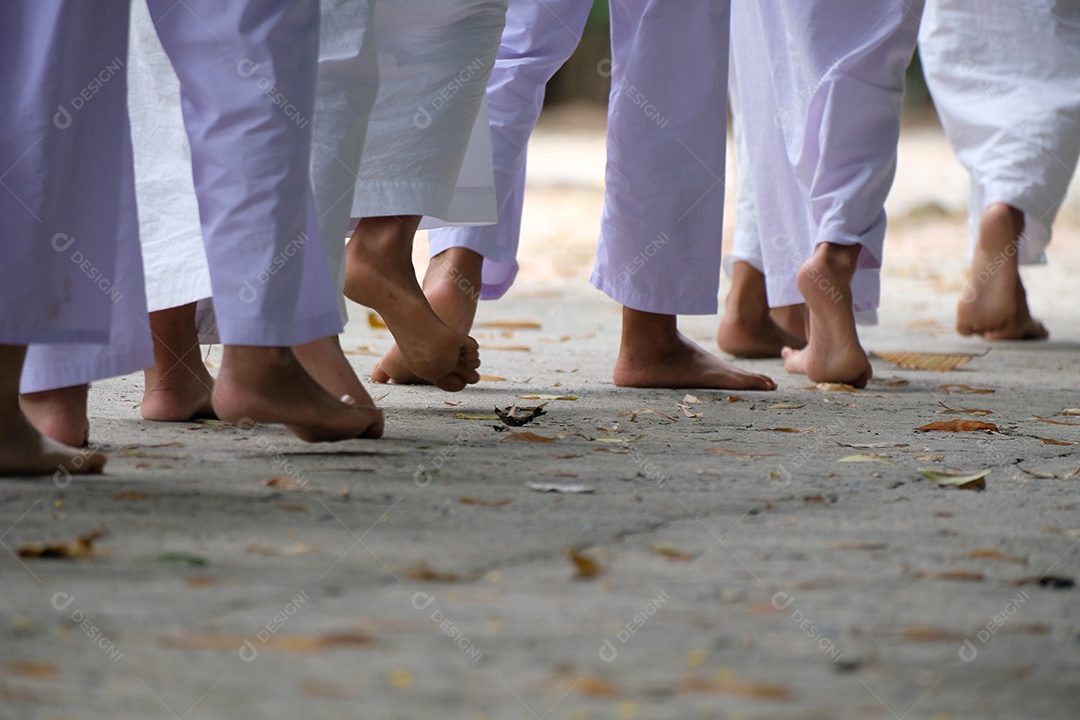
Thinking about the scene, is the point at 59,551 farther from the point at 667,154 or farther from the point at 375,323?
the point at 375,323

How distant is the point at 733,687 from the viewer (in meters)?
1.10

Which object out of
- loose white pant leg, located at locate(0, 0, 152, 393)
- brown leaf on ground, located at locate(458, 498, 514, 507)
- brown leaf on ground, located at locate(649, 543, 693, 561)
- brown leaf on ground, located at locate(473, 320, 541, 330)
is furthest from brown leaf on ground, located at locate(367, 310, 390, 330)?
brown leaf on ground, located at locate(649, 543, 693, 561)

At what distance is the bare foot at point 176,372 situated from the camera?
2.29m

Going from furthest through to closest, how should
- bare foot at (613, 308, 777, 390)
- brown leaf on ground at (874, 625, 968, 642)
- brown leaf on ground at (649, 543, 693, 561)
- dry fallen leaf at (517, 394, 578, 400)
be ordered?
bare foot at (613, 308, 777, 390)
dry fallen leaf at (517, 394, 578, 400)
brown leaf on ground at (649, 543, 693, 561)
brown leaf on ground at (874, 625, 968, 642)

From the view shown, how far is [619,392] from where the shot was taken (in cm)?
285

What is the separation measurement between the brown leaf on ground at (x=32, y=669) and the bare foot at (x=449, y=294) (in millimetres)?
1666

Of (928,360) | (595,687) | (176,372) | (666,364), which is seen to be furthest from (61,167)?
(928,360)

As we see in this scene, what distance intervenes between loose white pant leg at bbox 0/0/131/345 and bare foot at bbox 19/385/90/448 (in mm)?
192

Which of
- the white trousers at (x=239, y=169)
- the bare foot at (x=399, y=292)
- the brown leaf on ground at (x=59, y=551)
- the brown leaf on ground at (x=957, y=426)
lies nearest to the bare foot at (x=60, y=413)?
the white trousers at (x=239, y=169)

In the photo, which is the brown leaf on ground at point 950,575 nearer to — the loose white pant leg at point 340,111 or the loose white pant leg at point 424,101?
the loose white pant leg at point 340,111

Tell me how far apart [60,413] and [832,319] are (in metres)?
1.71

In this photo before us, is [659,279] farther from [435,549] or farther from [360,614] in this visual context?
[360,614]

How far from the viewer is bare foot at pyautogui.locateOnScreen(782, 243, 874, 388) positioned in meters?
2.97

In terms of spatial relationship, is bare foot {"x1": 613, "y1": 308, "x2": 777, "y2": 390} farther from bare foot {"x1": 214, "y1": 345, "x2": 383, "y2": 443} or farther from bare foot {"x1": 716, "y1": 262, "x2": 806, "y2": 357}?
bare foot {"x1": 214, "y1": 345, "x2": 383, "y2": 443}
